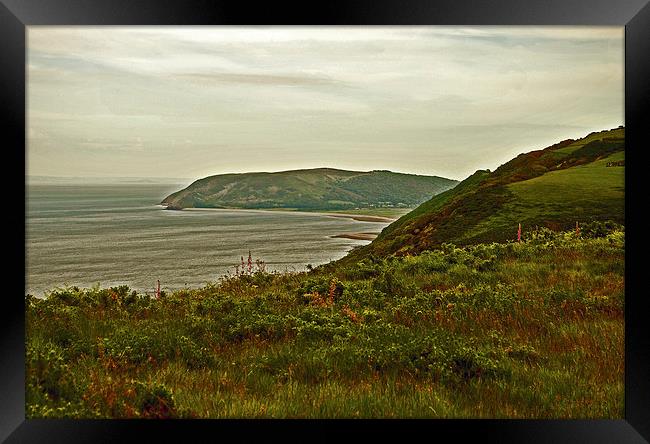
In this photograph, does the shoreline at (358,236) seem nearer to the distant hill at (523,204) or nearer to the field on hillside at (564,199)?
the distant hill at (523,204)

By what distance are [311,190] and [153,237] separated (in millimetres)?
5129

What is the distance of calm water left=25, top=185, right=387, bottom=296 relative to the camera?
1465 cm

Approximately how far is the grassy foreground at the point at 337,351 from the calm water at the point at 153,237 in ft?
14.2

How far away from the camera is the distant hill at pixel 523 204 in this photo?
18.8 metres

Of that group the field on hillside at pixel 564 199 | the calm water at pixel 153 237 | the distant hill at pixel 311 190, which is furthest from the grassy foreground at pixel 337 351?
the field on hillside at pixel 564 199

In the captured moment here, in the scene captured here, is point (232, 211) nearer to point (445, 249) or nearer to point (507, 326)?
point (445, 249)

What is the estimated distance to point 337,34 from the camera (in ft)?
48.4

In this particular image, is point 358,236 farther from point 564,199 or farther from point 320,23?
point 320,23

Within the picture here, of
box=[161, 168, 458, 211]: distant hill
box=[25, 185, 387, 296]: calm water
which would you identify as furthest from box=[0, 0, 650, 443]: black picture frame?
box=[161, 168, 458, 211]: distant hill

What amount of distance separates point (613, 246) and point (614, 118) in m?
4.81

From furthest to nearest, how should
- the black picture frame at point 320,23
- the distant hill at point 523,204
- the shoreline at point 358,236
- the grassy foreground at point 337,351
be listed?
the distant hill at point 523,204 → the shoreline at point 358,236 → the black picture frame at point 320,23 → the grassy foreground at point 337,351

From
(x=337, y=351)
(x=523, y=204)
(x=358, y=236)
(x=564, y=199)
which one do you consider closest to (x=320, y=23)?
(x=337, y=351)

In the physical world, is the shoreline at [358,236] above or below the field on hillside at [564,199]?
below

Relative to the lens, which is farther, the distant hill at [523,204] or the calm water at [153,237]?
the distant hill at [523,204]
